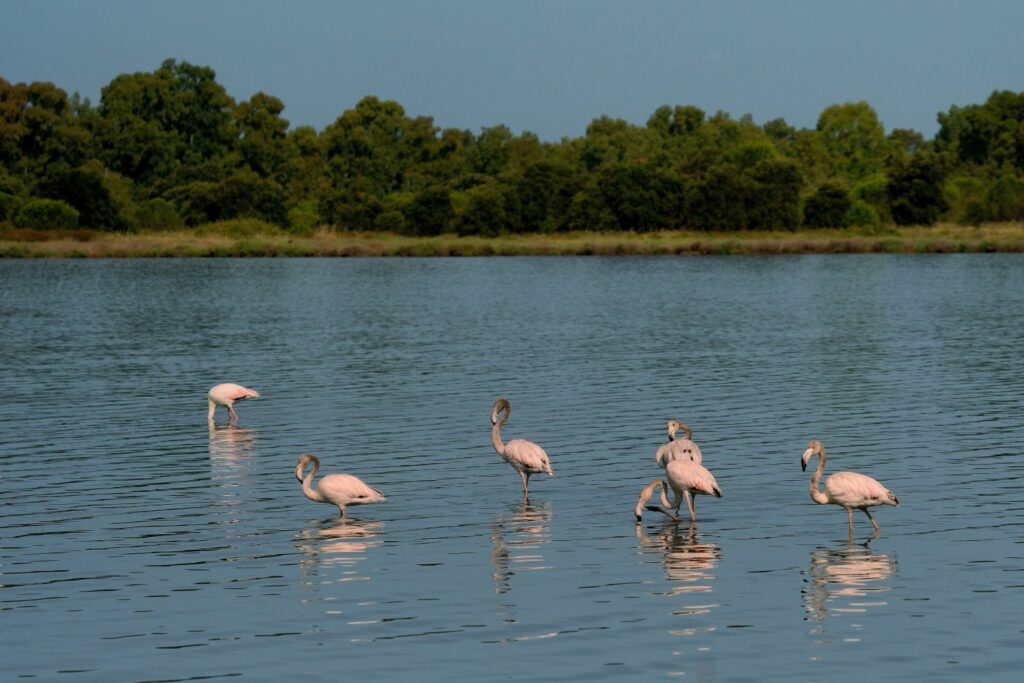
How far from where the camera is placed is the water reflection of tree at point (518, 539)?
14953 millimetres

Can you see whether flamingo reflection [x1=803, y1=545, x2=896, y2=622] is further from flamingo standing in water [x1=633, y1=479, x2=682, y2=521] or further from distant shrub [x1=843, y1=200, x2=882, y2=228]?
distant shrub [x1=843, y1=200, x2=882, y2=228]

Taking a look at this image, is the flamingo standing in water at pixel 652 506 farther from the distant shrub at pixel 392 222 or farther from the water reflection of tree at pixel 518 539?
the distant shrub at pixel 392 222

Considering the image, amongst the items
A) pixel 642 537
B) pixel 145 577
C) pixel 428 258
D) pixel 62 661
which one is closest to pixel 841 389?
pixel 642 537

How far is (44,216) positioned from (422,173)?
150ft

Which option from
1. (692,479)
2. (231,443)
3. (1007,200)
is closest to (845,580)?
(692,479)

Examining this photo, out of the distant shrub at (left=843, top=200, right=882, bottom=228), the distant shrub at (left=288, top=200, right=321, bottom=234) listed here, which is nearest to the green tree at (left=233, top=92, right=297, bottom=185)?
the distant shrub at (left=288, top=200, right=321, bottom=234)

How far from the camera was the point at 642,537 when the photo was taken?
16406 mm

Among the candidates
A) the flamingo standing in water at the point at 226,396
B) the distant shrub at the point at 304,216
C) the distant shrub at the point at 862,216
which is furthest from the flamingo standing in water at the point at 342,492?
the distant shrub at the point at 304,216

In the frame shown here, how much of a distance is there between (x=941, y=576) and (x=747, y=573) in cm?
182

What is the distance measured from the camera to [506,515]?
1772 cm

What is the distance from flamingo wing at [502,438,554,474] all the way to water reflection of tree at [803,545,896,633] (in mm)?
3931

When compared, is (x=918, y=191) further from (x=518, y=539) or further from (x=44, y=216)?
(x=518, y=539)

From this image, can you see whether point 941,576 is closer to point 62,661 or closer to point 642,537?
point 642,537

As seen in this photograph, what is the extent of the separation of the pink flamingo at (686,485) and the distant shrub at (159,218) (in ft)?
371
